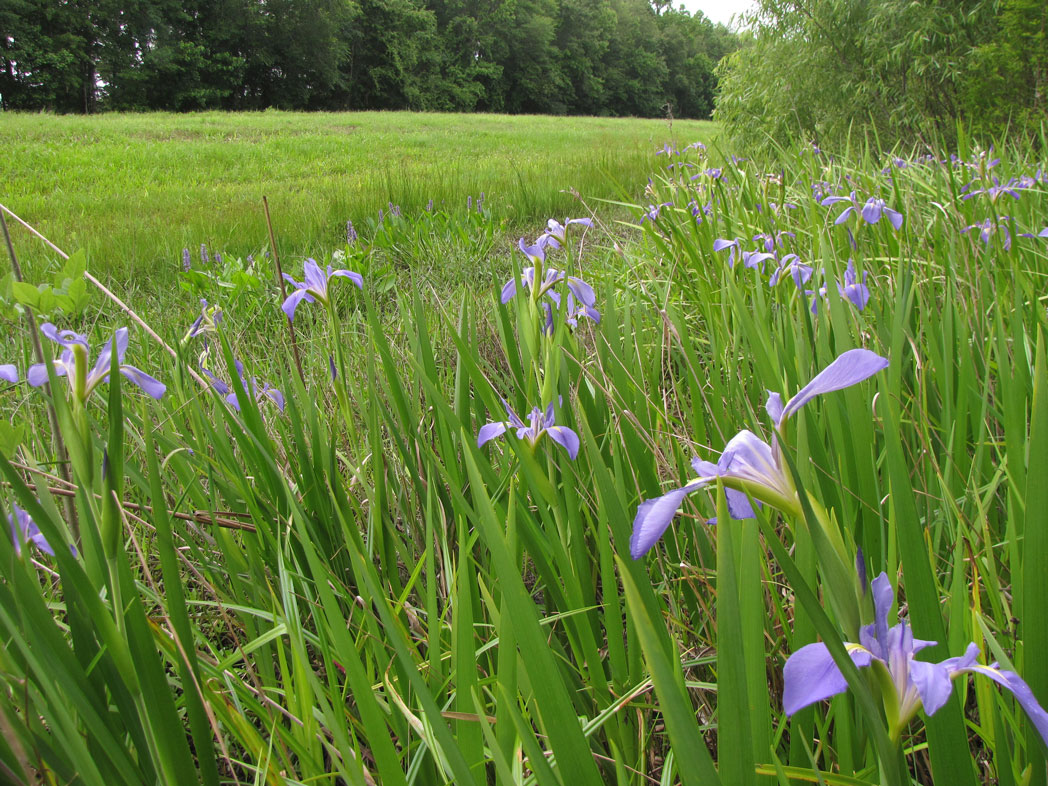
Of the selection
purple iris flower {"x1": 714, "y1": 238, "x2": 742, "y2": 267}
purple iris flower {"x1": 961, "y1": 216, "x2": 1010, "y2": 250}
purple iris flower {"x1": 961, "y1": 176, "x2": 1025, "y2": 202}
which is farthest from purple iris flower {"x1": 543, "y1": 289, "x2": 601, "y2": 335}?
purple iris flower {"x1": 961, "y1": 176, "x2": 1025, "y2": 202}

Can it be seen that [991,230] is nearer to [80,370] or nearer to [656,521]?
[656,521]

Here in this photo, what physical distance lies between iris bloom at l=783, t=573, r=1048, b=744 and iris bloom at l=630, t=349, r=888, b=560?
9 cm

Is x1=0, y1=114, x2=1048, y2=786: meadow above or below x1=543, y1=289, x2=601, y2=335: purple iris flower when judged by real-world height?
below

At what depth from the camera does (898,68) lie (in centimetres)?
578

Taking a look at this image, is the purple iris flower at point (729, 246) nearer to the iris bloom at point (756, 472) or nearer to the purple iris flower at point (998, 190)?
the purple iris flower at point (998, 190)

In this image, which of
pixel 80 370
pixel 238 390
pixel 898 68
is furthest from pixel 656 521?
pixel 898 68

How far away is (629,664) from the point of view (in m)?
0.78

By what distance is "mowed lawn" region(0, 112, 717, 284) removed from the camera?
4.34 metres

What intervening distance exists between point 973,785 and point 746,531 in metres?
0.24

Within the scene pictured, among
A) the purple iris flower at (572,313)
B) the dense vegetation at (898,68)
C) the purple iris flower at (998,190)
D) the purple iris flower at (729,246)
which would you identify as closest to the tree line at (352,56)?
the dense vegetation at (898,68)

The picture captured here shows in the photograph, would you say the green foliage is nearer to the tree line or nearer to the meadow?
the meadow

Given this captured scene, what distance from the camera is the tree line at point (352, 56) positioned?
88.1 feet

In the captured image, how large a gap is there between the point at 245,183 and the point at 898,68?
23.0ft

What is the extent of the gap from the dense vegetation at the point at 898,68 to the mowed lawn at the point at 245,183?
1450 millimetres
